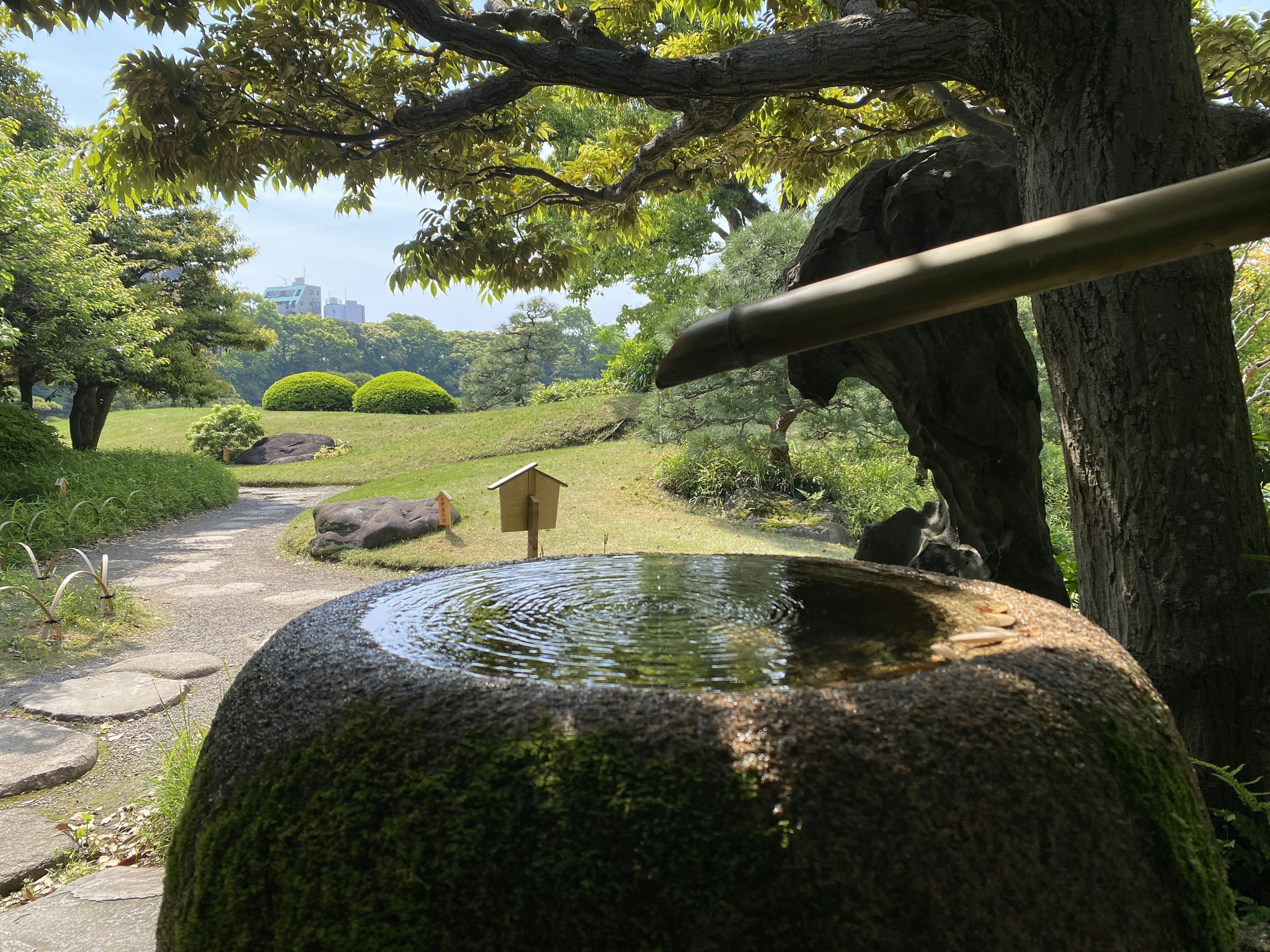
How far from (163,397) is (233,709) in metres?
15.7

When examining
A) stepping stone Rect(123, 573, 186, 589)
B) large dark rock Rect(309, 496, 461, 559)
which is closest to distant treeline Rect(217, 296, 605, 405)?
large dark rock Rect(309, 496, 461, 559)

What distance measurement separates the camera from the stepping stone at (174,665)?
4809 mm

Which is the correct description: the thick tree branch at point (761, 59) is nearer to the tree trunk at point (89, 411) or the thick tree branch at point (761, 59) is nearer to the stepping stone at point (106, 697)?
the stepping stone at point (106, 697)

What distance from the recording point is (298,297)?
114m

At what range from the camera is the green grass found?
15.7m

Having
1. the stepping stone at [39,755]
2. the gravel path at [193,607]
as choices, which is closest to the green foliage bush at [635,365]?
the gravel path at [193,607]

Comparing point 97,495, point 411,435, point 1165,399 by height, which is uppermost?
point 411,435

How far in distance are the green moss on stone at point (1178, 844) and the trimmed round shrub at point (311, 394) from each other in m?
25.0

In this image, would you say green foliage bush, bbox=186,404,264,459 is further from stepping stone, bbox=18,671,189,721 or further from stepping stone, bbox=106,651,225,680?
stepping stone, bbox=18,671,189,721

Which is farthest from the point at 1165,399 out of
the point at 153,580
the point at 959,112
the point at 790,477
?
the point at 790,477

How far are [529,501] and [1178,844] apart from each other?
13.0ft

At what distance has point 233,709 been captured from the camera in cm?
155

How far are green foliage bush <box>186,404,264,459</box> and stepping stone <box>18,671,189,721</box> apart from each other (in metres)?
15.0

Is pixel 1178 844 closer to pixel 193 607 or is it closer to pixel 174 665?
pixel 174 665
